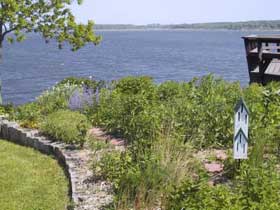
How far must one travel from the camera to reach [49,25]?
12.7 metres

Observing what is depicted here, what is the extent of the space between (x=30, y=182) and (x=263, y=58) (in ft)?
28.3

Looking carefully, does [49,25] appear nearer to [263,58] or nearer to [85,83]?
[85,83]

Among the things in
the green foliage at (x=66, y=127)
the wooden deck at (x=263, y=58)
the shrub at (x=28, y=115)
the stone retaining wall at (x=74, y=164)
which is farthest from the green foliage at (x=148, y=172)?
the wooden deck at (x=263, y=58)

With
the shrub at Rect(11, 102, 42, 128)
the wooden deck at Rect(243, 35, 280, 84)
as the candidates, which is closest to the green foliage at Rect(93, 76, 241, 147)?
the shrub at Rect(11, 102, 42, 128)

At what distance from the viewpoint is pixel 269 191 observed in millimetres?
3945

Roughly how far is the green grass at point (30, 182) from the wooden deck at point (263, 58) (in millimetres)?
7209

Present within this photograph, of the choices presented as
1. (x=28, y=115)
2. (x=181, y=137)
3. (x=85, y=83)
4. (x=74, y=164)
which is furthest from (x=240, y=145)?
(x=85, y=83)

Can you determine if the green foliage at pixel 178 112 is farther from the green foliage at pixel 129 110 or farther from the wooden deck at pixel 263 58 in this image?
the wooden deck at pixel 263 58

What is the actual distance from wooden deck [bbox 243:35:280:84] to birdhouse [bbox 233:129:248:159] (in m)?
8.29

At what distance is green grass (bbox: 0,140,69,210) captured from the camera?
5812 mm

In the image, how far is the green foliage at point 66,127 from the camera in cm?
771

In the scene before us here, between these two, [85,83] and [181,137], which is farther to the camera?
[85,83]

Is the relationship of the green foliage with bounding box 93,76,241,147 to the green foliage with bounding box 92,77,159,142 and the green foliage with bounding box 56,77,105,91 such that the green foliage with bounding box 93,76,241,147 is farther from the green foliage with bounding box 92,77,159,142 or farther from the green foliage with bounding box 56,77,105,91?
the green foliage with bounding box 56,77,105,91

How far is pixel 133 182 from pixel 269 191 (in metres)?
1.43
